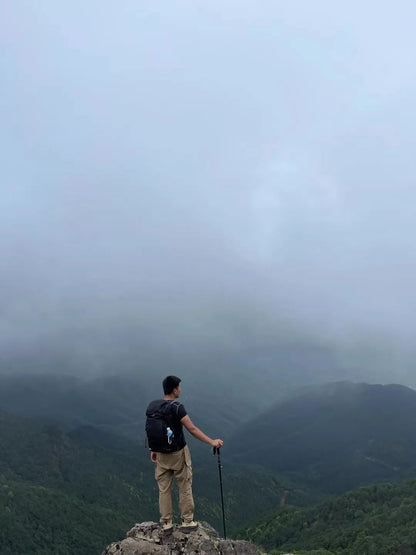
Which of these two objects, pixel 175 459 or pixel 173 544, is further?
pixel 173 544

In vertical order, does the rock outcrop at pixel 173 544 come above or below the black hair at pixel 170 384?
below

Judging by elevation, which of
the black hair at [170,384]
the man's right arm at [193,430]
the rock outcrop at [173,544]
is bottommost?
the rock outcrop at [173,544]

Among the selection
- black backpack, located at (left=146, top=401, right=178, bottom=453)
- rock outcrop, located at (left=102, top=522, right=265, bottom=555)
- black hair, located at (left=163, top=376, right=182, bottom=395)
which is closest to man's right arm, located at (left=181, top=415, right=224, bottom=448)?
black backpack, located at (left=146, top=401, right=178, bottom=453)

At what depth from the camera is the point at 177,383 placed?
13984mm

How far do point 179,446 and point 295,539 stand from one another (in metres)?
217

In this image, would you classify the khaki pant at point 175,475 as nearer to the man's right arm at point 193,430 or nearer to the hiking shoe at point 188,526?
the hiking shoe at point 188,526

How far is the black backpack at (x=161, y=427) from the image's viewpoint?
13.7m

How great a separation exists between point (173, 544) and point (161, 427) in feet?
14.0

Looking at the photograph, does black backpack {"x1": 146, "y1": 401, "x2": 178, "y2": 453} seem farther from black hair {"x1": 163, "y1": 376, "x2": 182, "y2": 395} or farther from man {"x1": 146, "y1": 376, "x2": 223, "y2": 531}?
black hair {"x1": 163, "y1": 376, "x2": 182, "y2": 395}

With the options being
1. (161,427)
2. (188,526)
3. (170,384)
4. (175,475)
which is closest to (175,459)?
(175,475)

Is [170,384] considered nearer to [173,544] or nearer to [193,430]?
[193,430]

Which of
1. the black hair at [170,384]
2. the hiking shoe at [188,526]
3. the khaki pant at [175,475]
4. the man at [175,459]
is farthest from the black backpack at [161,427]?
the hiking shoe at [188,526]

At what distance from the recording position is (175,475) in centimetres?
1495

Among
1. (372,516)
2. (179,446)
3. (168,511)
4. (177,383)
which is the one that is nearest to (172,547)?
(168,511)
